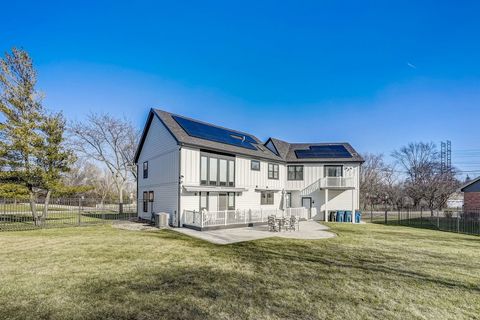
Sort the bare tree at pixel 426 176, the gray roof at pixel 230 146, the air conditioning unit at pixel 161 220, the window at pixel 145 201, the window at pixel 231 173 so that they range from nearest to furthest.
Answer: the air conditioning unit at pixel 161 220 → the gray roof at pixel 230 146 → the window at pixel 231 173 → the window at pixel 145 201 → the bare tree at pixel 426 176

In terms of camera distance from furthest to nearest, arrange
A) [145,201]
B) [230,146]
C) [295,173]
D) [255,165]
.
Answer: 1. [295,173]
2. [255,165]
3. [145,201]
4. [230,146]

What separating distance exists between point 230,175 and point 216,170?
1364 mm

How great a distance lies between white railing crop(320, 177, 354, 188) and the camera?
2070 centimetres

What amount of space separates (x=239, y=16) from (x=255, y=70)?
699 cm

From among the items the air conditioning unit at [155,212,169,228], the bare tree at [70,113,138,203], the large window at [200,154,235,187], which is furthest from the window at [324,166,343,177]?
the bare tree at [70,113,138,203]

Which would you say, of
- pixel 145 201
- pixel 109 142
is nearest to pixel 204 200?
pixel 145 201

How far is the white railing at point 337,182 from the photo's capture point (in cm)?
2070

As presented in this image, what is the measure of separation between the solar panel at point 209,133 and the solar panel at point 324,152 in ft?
18.0

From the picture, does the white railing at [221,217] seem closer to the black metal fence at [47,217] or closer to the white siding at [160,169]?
the white siding at [160,169]

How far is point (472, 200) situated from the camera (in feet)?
69.9

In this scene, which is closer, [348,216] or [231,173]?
[231,173]

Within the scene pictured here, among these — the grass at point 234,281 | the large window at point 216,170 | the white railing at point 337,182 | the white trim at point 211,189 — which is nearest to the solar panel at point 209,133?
the large window at point 216,170

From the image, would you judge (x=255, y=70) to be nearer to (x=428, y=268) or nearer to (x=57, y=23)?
(x=57, y=23)

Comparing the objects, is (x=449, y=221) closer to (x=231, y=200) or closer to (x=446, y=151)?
(x=231, y=200)
